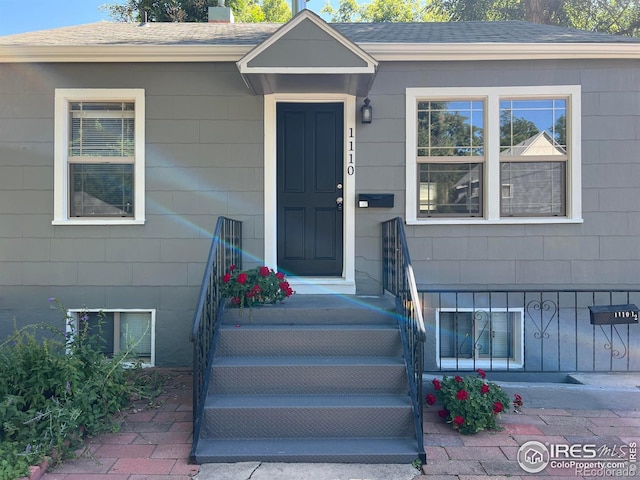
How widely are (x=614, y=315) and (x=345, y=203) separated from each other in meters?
2.71

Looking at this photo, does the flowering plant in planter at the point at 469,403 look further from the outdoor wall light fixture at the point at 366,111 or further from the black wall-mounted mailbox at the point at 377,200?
the outdoor wall light fixture at the point at 366,111

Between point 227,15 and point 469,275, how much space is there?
563 centimetres

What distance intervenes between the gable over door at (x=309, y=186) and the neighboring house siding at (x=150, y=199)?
0.31 meters

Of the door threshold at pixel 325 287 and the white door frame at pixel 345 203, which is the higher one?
the white door frame at pixel 345 203

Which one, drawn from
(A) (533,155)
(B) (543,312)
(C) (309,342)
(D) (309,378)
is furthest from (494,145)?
(D) (309,378)

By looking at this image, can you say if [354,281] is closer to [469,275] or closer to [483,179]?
[469,275]

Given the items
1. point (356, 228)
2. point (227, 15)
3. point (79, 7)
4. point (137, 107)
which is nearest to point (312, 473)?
point (356, 228)

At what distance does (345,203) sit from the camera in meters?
4.74

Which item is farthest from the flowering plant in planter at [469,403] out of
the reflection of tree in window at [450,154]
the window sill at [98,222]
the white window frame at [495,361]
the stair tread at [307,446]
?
the window sill at [98,222]

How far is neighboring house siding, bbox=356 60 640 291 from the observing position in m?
4.66

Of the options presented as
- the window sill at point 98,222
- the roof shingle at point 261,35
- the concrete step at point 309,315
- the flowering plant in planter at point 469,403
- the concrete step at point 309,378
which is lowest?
A: the flowering plant in planter at point 469,403

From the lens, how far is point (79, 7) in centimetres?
1530

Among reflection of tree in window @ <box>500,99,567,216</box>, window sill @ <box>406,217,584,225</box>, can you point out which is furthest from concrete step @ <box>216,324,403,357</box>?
reflection of tree in window @ <box>500,99,567,216</box>

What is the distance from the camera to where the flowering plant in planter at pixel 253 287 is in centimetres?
391
